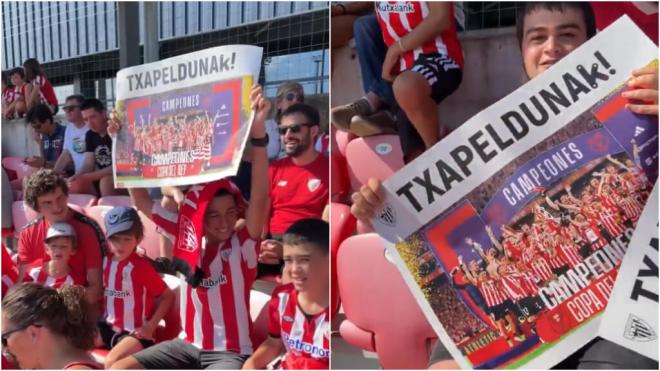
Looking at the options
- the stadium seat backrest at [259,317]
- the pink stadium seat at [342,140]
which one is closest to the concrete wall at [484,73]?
the pink stadium seat at [342,140]

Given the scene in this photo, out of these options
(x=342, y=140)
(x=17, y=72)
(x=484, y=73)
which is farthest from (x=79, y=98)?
(x=484, y=73)

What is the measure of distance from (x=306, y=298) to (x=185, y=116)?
2.08 ft

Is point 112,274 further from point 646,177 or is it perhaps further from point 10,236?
point 646,177

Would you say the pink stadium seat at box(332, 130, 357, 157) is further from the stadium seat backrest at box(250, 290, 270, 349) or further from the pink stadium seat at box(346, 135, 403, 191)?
the stadium seat backrest at box(250, 290, 270, 349)

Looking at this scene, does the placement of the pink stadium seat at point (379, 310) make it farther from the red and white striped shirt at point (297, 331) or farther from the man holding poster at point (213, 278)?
the man holding poster at point (213, 278)

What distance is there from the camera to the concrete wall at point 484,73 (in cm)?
144

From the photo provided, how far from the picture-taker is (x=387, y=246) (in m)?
1.52

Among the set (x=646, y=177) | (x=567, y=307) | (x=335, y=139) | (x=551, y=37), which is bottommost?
(x=567, y=307)

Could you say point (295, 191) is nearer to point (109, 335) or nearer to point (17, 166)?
point (109, 335)

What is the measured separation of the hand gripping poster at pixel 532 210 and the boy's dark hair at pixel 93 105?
3.50ft

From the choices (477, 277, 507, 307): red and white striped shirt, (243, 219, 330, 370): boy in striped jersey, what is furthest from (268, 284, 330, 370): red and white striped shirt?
(477, 277, 507, 307): red and white striped shirt

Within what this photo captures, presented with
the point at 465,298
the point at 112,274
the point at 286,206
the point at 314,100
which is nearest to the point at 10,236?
the point at 112,274

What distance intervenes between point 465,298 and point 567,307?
0.21m

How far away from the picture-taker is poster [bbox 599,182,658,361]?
4.40ft
